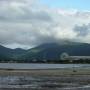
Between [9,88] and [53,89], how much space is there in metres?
5.92

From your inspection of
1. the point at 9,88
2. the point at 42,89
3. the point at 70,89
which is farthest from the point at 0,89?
the point at 70,89

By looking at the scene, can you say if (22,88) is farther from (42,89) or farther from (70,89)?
(70,89)

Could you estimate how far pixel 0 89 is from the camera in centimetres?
5903

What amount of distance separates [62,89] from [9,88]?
23.4 ft

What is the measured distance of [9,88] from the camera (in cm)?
6044

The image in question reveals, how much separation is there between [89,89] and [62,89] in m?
3.62

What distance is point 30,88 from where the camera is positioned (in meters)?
60.9

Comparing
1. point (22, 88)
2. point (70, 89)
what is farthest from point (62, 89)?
point (22, 88)

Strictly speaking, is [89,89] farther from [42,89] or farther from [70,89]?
[42,89]

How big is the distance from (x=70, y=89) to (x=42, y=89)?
12.4 feet

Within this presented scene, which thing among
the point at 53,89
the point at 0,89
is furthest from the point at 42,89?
the point at 0,89

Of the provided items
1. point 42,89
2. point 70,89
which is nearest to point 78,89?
point 70,89

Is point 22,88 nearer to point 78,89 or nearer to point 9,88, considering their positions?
point 9,88

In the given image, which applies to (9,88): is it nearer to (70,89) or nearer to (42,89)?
(42,89)
